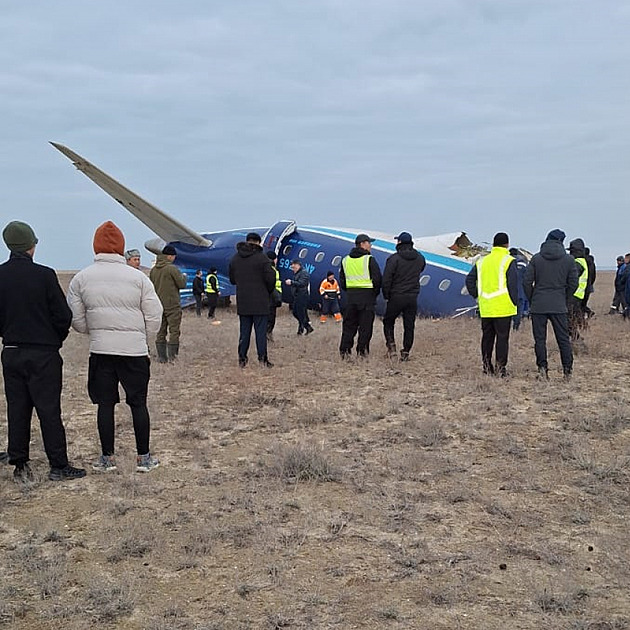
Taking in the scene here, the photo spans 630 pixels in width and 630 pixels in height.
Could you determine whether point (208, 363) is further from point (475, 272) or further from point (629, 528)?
point (629, 528)

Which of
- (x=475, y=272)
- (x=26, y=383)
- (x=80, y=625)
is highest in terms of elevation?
(x=475, y=272)

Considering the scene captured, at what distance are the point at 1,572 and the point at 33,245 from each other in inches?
106

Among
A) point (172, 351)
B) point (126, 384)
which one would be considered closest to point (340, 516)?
point (126, 384)

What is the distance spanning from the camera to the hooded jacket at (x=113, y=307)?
596 centimetres

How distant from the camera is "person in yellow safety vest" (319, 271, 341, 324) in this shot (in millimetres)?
20203

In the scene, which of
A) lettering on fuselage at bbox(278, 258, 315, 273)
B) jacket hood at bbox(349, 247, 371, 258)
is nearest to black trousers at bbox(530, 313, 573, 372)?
jacket hood at bbox(349, 247, 371, 258)

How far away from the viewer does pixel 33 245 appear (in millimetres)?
5891

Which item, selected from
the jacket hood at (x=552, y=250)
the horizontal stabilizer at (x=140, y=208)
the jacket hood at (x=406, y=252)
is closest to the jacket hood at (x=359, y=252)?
the jacket hood at (x=406, y=252)

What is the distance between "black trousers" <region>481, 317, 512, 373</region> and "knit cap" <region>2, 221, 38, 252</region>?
6.03 meters

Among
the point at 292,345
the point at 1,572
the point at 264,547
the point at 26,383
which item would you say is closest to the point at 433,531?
the point at 264,547

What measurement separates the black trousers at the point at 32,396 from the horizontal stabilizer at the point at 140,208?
13.5 m

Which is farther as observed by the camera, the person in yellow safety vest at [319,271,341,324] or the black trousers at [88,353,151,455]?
the person in yellow safety vest at [319,271,341,324]

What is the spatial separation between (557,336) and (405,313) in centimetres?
255

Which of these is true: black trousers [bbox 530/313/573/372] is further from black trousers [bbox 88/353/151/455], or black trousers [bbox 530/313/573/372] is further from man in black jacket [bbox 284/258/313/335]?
man in black jacket [bbox 284/258/313/335]
